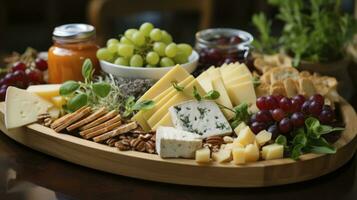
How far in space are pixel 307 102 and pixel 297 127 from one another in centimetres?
9

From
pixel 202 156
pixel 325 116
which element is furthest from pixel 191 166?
pixel 325 116

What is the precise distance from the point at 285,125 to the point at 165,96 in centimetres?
28

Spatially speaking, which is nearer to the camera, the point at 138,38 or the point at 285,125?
the point at 285,125

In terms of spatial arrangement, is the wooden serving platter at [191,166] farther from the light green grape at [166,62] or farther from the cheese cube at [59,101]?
the light green grape at [166,62]

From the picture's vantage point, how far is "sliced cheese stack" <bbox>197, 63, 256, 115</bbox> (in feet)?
4.49

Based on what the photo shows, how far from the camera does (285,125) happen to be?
1.23 m

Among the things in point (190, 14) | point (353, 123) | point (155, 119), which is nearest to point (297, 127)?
point (353, 123)

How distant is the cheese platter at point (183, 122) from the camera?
3.82 ft

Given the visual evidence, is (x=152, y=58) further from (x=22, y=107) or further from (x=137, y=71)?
(x=22, y=107)

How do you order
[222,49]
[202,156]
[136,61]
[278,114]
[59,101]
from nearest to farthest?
1. [202,156]
2. [278,114]
3. [59,101]
4. [136,61]
5. [222,49]

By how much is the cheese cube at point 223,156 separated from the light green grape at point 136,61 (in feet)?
1.28

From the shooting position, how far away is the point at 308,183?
46.9 inches

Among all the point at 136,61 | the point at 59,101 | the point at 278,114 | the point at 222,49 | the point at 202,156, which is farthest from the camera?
the point at 222,49

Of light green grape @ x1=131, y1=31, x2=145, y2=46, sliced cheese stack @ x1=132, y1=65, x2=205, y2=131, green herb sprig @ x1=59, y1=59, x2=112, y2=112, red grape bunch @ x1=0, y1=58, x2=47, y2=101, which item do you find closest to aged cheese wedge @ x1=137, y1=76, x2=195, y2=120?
sliced cheese stack @ x1=132, y1=65, x2=205, y2=131
